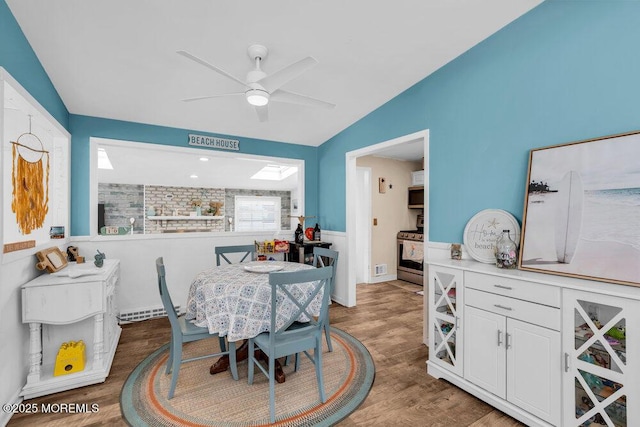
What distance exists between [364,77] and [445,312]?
2347mm

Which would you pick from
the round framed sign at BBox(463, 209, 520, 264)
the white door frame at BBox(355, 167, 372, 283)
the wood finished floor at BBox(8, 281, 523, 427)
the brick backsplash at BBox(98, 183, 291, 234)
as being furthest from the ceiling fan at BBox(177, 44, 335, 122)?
the brick backsplash at BBox(98, 183, 291, 234)

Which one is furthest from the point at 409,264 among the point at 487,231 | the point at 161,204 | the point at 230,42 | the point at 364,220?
the point at 161,204

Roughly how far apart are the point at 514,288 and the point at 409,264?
3532 mm

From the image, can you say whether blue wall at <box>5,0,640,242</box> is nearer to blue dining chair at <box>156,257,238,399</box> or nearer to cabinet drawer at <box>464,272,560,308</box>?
cabinet drawer at <box>464,272,560,308</box>

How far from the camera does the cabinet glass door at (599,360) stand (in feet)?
4.53

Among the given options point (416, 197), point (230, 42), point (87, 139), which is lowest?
point (416, 197)

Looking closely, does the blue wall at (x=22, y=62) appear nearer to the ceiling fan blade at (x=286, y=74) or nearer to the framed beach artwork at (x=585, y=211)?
the ceiling fan blade at (x=286, y=74)

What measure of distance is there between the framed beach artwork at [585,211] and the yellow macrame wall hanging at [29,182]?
380cm

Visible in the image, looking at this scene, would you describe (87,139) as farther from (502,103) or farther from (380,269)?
(380,269)

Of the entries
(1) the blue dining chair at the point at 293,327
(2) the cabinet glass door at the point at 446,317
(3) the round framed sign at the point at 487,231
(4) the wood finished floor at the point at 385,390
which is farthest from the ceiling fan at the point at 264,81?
(4) the wood finished floor at the point at 385,390

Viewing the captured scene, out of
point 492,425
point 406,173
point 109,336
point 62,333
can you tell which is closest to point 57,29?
point 62,333

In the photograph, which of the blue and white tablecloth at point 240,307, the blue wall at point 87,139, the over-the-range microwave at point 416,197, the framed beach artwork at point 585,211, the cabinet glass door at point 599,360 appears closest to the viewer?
the cabinet glass door at point 599,360

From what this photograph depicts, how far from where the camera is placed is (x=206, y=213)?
26.0 feet

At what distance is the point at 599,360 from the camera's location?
1.53 m
